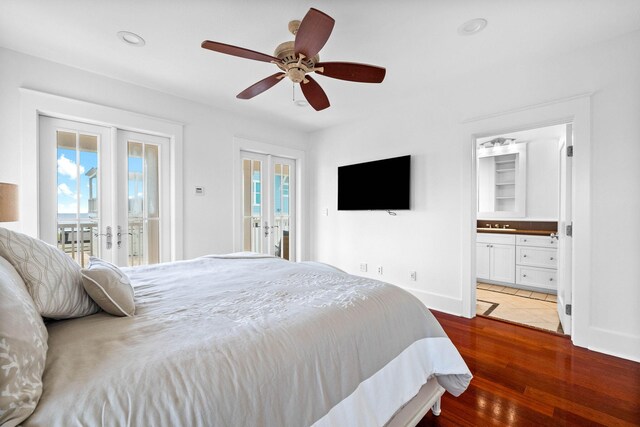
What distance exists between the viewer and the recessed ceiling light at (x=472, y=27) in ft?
6.75

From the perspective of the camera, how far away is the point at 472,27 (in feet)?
6.97

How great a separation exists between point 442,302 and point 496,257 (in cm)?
191

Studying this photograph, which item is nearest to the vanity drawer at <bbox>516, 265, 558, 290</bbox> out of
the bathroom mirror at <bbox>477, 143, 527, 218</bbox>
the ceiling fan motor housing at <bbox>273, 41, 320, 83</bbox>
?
the bathroom mirror at <bbox>477, 143, 527, 218</bbox>

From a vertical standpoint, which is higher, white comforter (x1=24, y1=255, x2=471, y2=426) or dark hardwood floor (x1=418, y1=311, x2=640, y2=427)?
white comforter (x1=24, y1=255, x2=471, y2=426)

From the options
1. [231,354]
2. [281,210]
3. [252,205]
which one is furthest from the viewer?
[281,210]

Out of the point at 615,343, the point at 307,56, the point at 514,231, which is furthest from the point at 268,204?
the point at 615,343

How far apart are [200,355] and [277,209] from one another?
3818mm

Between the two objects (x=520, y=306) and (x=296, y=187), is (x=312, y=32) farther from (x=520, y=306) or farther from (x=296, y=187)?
→ (x=520, y=306)

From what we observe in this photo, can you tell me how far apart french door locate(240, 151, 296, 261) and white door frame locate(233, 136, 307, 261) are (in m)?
0.08

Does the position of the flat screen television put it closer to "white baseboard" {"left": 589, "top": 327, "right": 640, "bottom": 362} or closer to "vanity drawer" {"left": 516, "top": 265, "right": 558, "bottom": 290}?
"white baseboard" {"left": 589, "top": 327, "right": 640, "bottom": 362}

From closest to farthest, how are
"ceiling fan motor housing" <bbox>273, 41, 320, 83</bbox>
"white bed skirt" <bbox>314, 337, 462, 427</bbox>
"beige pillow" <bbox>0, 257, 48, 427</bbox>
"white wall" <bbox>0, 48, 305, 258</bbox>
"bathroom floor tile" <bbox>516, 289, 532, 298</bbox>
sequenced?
"beige pillow" <bbox>0, 257, 48, 427</bbox> < "white bed skirt" <bbox>314, 337, 462, 427</bbox> < "ceiling fan motor housing" <bbox>273, 41, 320, 83</bbox> < "white wall" <bbox>0, 48, 305, 258</bbox> < "bathroom floor tile" <bbox>516, 289, 532, 298</bbox>

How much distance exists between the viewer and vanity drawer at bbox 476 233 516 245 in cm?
448

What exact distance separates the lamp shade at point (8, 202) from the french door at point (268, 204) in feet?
8.61

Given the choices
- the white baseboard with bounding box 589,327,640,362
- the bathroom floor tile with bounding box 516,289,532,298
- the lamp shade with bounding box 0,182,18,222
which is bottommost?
the bathroom floor tile with bounding box 516,289,532,298
